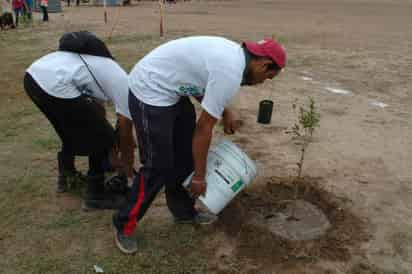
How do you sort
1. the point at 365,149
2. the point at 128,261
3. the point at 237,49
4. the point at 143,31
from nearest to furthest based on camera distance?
1. the point at 237,49
2. the point at 128,261
3. the point at 365,149
4. the point at 143,31

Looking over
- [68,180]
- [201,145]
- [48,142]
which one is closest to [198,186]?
[201,145]

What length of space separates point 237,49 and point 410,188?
2418mm

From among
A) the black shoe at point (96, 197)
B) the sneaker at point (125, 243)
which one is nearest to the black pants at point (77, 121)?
the black shoe at point (96, 197)

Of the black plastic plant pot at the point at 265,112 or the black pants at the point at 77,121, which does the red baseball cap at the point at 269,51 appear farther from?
the black plastic plant pot at the point at 265,112

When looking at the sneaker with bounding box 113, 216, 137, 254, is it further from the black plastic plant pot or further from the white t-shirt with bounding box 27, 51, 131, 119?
the black plastic plant pot

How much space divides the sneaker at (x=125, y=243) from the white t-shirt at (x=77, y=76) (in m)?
0.81

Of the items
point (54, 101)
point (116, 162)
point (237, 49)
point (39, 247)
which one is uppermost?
point (237, 49)

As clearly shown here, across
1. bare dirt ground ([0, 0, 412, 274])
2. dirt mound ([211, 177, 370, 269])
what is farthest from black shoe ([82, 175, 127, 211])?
dirt mound ([211, 177, 370, 269])

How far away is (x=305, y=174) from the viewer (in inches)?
157

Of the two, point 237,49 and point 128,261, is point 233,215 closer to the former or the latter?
point 128,261

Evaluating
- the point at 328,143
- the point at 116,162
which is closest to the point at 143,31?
the point at 328,143

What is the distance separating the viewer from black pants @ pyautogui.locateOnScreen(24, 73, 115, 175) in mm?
2838

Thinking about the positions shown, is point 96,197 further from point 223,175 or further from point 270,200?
point 270,200

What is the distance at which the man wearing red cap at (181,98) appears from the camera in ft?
7.19
